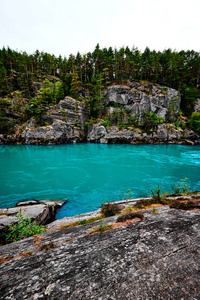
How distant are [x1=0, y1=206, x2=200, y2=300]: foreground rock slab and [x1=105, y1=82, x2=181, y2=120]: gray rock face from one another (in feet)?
135

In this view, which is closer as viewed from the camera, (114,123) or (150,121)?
(150,121)

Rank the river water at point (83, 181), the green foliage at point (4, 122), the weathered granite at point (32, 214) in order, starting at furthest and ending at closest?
1. the green foliage at point (4, 122)
2. the river water at point (83, 181)
3. the weathered granite at point (32, 214)

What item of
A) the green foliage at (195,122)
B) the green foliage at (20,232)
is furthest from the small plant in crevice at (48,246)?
the green foliage at (195,122)

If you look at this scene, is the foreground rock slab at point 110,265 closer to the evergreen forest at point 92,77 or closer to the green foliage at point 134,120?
the green foliage at point 134,120

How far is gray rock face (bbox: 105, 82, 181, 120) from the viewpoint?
40.1 m

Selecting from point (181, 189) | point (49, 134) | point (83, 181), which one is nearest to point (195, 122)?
point (181, 189)

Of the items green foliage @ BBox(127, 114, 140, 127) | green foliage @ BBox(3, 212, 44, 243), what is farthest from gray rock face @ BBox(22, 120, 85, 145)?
green foliage @ BBox(3, 212, 44, 243)

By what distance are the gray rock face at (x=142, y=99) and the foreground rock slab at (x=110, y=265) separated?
4110cm

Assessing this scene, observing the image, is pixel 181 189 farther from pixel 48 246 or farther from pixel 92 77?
pixel 92 77

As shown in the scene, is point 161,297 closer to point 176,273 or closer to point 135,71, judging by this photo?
point 176,273

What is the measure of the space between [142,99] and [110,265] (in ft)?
150

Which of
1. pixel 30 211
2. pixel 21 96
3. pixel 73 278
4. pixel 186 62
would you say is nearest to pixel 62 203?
pixel 30 211

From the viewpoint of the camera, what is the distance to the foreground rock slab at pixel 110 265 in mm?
1604

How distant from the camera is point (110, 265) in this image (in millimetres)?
2049
